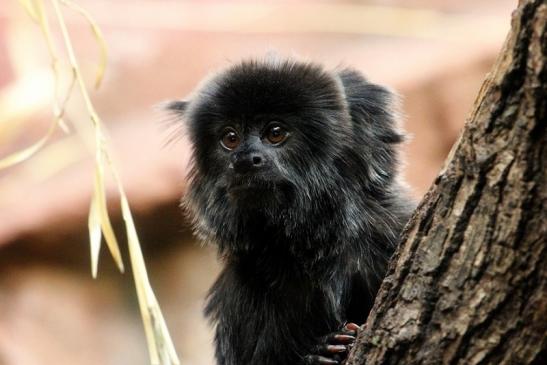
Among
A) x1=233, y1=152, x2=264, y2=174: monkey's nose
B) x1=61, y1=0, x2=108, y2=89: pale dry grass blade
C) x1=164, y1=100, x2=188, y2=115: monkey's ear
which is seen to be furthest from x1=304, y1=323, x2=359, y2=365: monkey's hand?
x1=164, y1=100, x2=188, y2=115: monkey's ear

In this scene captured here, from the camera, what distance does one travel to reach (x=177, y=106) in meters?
4.95

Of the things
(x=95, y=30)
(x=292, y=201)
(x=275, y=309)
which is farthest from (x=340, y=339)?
(x=95, y=30)

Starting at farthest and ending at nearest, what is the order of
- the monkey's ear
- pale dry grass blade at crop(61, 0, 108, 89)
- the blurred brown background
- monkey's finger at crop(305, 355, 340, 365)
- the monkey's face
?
1. the blurred brown background
2. the monkey's ear
3. the monkey's face
4. pale dry grass blade at crop(61, 0, 108, 89)
5. monkey's finger at crop(305, 355, 340, 365)

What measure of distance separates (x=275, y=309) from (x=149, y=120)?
4.03 m

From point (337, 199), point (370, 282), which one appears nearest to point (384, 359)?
point (370, 282)

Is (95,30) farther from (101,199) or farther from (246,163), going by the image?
(246,163)

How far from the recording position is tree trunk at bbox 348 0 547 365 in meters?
2.36

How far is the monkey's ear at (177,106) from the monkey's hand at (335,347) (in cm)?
164

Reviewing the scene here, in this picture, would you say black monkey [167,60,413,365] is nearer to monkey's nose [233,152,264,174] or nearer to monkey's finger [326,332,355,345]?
monkey's nose [233,152,264,174]

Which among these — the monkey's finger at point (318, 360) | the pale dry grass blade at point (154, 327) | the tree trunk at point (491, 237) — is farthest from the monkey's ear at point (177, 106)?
the tree trunk at point (491, 237)

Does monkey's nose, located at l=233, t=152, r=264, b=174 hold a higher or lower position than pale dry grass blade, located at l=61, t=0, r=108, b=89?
lower

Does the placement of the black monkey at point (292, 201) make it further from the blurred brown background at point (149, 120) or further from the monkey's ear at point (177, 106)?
the blurred brown background at point (149, 120)

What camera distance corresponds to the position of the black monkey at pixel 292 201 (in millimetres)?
4129

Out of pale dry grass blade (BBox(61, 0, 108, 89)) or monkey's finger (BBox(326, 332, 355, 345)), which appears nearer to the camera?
monkey's finger (BBox(326, 332, 355, 345))
